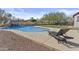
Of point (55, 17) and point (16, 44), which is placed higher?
point (55, 17)

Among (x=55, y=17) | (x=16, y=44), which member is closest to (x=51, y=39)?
(x=55, y=17)

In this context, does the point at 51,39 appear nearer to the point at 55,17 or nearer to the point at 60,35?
the point at 60,35

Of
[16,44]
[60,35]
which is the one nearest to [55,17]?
[60,35]

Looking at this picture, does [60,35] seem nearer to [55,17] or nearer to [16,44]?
[55,17]

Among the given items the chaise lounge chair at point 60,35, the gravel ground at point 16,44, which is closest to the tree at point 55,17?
the chaise lounge chair at point 60,35

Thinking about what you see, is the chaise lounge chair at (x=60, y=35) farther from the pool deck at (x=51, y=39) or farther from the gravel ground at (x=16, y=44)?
the gravel ground at (x=16, y=44)

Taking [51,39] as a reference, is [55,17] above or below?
above
